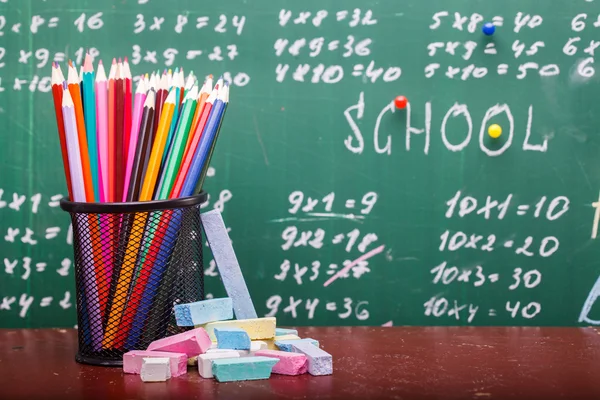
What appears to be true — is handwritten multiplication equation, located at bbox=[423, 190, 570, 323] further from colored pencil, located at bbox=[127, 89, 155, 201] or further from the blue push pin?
colored pencil, located at bbox=[127, 89, 155, 201]

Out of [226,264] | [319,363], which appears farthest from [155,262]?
[319,363]

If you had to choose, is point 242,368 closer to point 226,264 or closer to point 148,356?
point 148,356

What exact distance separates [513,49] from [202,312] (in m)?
0.76

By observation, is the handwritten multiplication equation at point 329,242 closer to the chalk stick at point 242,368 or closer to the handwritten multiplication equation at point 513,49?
the handwritten multiplication equation at point 513,49

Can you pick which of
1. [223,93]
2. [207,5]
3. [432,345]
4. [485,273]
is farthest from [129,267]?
[485,273]

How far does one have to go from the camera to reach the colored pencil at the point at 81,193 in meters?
1.08

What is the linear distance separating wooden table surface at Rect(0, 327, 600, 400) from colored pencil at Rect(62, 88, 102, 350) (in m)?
0.06

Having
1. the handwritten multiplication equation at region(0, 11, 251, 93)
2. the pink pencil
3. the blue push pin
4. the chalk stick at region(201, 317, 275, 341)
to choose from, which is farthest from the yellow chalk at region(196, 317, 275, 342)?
the blue push pin

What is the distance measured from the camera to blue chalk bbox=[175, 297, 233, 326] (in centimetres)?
107

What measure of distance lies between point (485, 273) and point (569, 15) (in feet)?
1.62

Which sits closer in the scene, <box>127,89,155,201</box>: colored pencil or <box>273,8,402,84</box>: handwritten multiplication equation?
<box>127,89,155,201</box>: colored pencil

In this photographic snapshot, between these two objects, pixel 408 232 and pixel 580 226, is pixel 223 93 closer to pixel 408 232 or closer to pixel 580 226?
pixel 408 232

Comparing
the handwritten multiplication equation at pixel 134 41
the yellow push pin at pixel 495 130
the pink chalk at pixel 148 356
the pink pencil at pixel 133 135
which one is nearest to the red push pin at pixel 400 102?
the yellow push pin at pixel 495 130

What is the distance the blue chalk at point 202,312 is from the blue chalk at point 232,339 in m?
0.05
